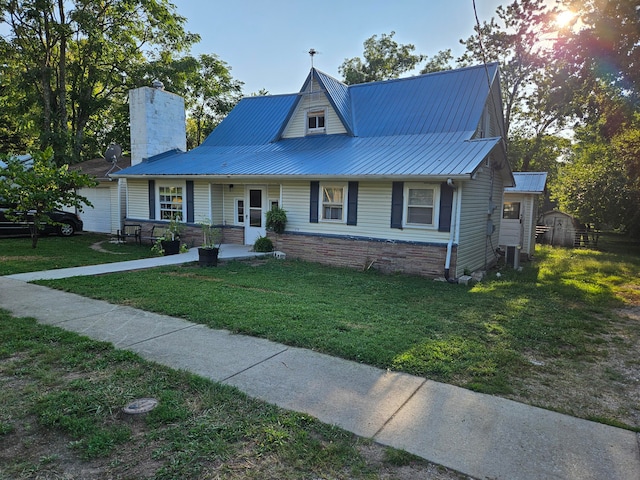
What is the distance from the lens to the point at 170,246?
42.3ft

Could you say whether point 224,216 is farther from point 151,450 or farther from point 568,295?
point 151,450

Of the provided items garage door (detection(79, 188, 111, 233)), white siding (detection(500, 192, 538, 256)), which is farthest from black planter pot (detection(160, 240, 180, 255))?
white siding (detection(500, 192, 538, 256))

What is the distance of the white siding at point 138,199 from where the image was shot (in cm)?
1659

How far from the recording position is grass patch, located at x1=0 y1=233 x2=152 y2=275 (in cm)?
1034

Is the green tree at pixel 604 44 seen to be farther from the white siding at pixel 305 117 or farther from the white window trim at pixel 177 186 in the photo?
the white window trim at pixel 177 186

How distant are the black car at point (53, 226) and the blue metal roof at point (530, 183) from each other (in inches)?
737

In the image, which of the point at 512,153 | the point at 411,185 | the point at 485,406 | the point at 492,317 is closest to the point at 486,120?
the point at 411,185

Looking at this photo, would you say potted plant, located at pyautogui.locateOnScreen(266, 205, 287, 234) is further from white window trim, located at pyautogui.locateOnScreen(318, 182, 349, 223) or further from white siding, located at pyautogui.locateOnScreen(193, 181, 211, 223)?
white siding, located at pyautogui.locateOnScreen(193, 181, 211, 223)

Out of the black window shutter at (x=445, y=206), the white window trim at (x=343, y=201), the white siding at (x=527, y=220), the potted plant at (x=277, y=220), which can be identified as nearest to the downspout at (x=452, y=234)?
the black window shutter at (x=445, y=206)

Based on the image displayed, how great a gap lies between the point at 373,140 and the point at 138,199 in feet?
33.5

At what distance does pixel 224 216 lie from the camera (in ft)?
49.7

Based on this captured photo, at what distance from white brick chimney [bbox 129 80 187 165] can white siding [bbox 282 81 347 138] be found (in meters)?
5.96

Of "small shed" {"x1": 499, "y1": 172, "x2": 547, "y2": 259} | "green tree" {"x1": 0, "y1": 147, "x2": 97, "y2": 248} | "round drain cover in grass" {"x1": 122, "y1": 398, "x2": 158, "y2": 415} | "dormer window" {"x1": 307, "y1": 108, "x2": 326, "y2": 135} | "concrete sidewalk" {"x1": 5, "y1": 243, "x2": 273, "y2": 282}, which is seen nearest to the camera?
"round drain cover in grass" {"x1": 122, "y1": 398, "x2": 158, "y2": 415}

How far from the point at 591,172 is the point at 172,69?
83.5 feet
